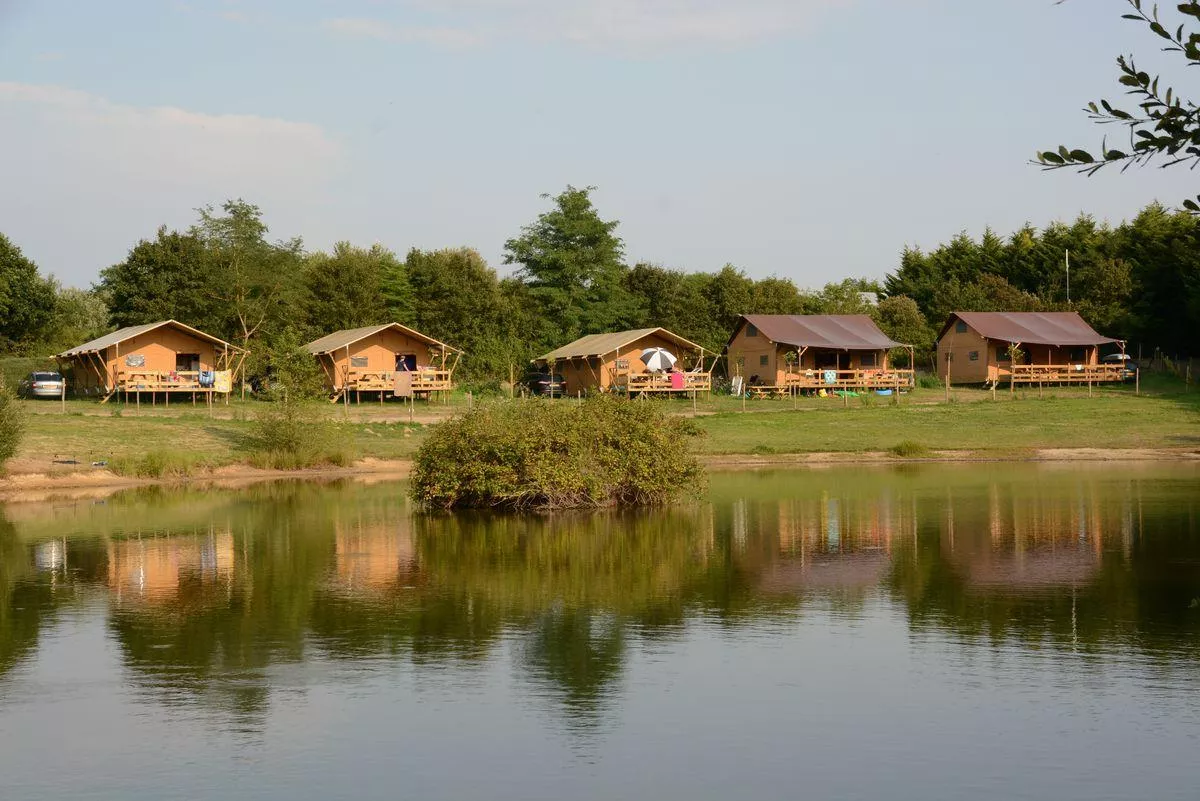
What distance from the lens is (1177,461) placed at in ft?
165

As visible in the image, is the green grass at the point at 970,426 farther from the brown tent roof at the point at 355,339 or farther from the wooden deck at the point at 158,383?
the wooden deck at the point at 158,383

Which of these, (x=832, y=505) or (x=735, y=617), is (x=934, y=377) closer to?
(x=832, y=505)

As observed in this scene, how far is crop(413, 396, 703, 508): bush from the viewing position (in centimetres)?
3419

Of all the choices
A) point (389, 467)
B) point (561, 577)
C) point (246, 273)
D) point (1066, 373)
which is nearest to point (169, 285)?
point (246, 273)

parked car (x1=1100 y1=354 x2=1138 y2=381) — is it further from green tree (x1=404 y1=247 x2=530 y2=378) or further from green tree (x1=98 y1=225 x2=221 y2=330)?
green tree (x1=98 y1=225 x2=221 y2=330)

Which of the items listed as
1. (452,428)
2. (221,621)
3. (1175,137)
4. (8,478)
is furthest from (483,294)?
(1175,137)

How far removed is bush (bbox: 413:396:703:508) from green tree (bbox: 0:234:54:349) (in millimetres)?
56469

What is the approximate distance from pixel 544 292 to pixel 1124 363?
3452 cm

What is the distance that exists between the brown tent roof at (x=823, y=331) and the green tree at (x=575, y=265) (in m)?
13.2

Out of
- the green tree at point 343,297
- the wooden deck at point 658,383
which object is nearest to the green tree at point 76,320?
the green tree at point 343,297

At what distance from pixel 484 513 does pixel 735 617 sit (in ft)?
51.1

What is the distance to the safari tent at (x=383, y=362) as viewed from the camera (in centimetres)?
6781

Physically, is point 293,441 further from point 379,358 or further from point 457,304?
point 457,304

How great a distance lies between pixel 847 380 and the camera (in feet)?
240
